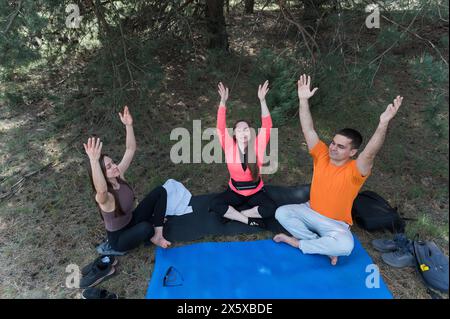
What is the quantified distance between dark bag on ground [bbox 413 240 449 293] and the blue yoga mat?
317 mm

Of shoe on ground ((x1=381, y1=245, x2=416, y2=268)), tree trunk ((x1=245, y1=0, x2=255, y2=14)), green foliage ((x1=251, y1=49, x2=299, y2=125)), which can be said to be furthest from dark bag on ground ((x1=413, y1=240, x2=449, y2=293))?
tree trunk ((x1=245, y1=0, x2=255, y2=14))

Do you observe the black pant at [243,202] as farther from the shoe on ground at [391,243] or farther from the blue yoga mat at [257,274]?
the shoe on ground at [391,243]

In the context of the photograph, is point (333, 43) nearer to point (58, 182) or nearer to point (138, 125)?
point (138, 125)

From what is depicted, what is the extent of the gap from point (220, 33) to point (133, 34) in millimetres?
1575

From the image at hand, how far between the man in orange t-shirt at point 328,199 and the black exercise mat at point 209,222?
29cm

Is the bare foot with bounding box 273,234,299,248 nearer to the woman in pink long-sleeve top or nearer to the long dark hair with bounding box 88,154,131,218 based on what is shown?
the woman in pink long-sleeve top

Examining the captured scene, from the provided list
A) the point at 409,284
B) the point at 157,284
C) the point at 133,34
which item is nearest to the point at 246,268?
the point at 157,284

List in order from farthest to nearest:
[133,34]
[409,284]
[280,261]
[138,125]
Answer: [138,125] → [133,34] → [280,261] → [409,284]

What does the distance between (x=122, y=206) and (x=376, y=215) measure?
223 cm

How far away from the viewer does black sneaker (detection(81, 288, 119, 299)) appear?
8.13ft

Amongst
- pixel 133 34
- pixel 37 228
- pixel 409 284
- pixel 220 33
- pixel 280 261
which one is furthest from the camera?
pixel 220 33

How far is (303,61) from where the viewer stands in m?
3.80

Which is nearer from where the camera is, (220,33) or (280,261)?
(280,261)

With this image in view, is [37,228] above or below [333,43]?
below
